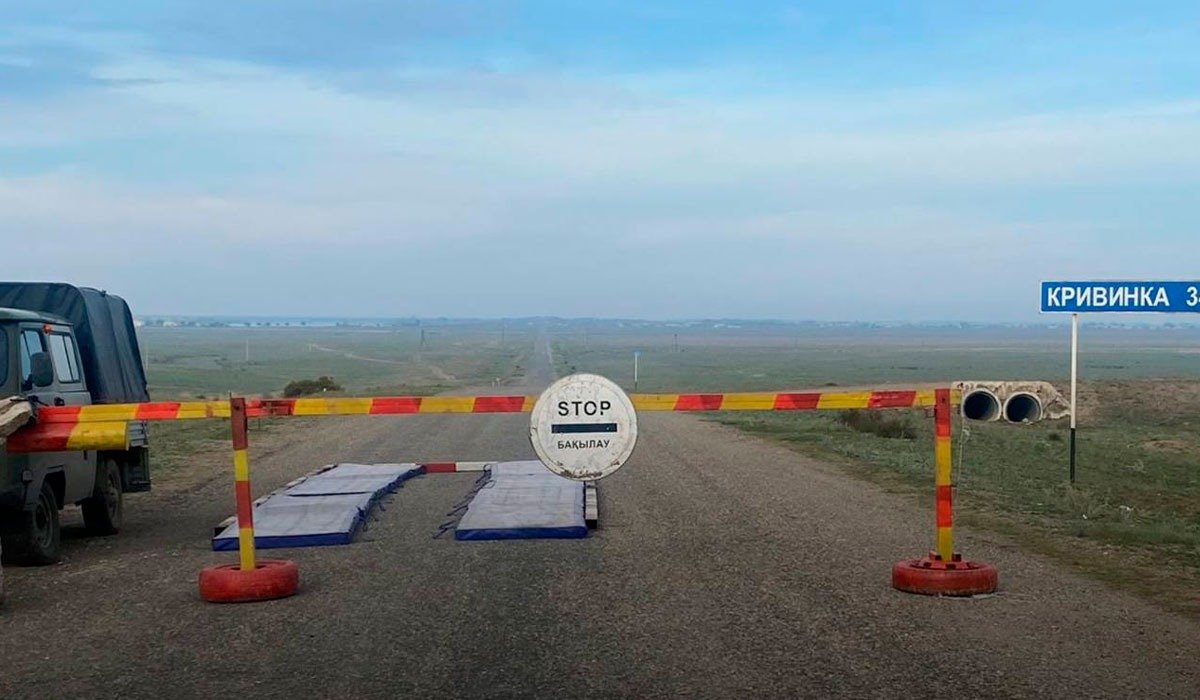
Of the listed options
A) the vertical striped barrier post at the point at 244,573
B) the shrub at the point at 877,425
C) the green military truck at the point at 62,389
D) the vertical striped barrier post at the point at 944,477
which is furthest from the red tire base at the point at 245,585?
the shrub at the point at 877,425

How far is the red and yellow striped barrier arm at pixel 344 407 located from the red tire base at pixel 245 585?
1.10 m

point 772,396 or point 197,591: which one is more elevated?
point 772,396

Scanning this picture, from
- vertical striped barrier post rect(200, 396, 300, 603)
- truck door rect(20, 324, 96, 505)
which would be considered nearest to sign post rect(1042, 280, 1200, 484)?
vertical striped barrier post rect(200, 396, 300, 603)

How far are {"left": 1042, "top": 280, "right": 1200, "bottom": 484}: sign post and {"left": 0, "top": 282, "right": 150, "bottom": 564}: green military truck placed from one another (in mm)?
10627

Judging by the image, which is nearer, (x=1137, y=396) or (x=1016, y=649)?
(x=1016, y=649)

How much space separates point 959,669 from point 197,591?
541 cm

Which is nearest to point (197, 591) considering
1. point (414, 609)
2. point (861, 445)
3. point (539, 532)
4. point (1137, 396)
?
point (414, 609)

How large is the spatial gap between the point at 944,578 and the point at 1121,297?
7.95 meters

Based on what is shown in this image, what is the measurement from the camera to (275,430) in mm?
30000

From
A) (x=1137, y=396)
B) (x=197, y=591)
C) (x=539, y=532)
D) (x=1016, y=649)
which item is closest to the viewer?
(x=1016, y=649)

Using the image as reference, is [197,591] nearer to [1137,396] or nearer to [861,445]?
[861,445]

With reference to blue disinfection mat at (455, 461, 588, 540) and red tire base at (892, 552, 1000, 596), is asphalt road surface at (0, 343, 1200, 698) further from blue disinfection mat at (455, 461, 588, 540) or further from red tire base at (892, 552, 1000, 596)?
blue disinfection mat at (455, 461, 588, 540)

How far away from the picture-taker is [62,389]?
12234 mm

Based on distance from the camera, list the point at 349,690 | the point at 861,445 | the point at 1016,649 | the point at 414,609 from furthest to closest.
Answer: the point at 861,445 → the point at 414,609 → the point at 1016,649 → the point at 349,690
